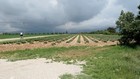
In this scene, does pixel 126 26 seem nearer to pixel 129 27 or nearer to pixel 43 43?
pixel 129 27

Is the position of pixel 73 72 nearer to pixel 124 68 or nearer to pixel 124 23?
pixel 124 68

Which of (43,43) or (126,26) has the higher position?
(126,26)

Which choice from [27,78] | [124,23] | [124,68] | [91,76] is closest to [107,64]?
[124,68]

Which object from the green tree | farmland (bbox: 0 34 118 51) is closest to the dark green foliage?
Answer: the green tree

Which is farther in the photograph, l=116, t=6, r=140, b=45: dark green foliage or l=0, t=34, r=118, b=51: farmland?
l=0, t=34, r=118, b=51: farmland

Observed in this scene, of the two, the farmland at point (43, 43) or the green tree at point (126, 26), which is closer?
the green tree at point (126, 26)

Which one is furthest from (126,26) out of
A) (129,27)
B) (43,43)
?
(43,43)

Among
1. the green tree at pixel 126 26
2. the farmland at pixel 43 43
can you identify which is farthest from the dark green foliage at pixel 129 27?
the farmland at pixel 43 43

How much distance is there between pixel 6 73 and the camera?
1667cm

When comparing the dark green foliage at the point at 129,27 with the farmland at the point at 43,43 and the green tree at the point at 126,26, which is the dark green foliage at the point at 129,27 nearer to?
the green tree at the point at 126,26

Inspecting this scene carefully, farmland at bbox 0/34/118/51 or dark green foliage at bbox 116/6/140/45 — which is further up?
dark green foliage at bbox 116/6/140/45

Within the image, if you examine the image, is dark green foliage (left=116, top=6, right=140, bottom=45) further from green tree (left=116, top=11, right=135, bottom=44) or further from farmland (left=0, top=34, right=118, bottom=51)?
farmland (left=0, top=34, right=118, bottom=51)

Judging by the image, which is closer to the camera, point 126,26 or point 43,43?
point 126,26

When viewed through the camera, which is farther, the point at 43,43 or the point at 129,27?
the point at 43,43
